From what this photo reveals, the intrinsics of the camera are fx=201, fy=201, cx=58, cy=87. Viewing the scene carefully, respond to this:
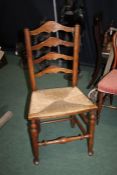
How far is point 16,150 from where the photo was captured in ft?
5.56

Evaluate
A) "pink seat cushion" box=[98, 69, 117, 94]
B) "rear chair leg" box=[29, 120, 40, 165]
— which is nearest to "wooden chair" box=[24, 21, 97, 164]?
"rear chair leg" box=[29, 120, 40, 165]

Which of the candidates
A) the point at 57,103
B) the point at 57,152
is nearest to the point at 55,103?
the point at 57,103

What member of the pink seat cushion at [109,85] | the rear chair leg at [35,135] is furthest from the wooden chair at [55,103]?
the pink seat cushion at [109,85]

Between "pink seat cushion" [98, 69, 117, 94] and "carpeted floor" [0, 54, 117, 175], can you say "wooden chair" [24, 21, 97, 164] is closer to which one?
"carpeted floor" [0, 54, 117, 175]

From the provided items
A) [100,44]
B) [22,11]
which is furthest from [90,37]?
[22,11]

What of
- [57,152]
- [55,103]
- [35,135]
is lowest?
[57,152]

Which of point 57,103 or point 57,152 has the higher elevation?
point 57,103

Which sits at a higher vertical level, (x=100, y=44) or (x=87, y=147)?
(x=100, y=44)

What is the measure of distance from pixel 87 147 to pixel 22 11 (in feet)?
9.20

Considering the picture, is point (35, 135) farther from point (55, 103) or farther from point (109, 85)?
point (109, 85)

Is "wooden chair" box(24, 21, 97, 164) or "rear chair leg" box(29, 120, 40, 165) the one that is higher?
"wooden chair" box(24, 21, 97, 164)

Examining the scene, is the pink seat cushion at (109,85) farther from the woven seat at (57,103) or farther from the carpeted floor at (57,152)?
the carpeted floor at (57,152)

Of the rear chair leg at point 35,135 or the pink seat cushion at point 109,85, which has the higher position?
the pink seat cushion at point 109,85

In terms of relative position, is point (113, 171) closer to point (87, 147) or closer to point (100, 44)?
point (87, 147)
